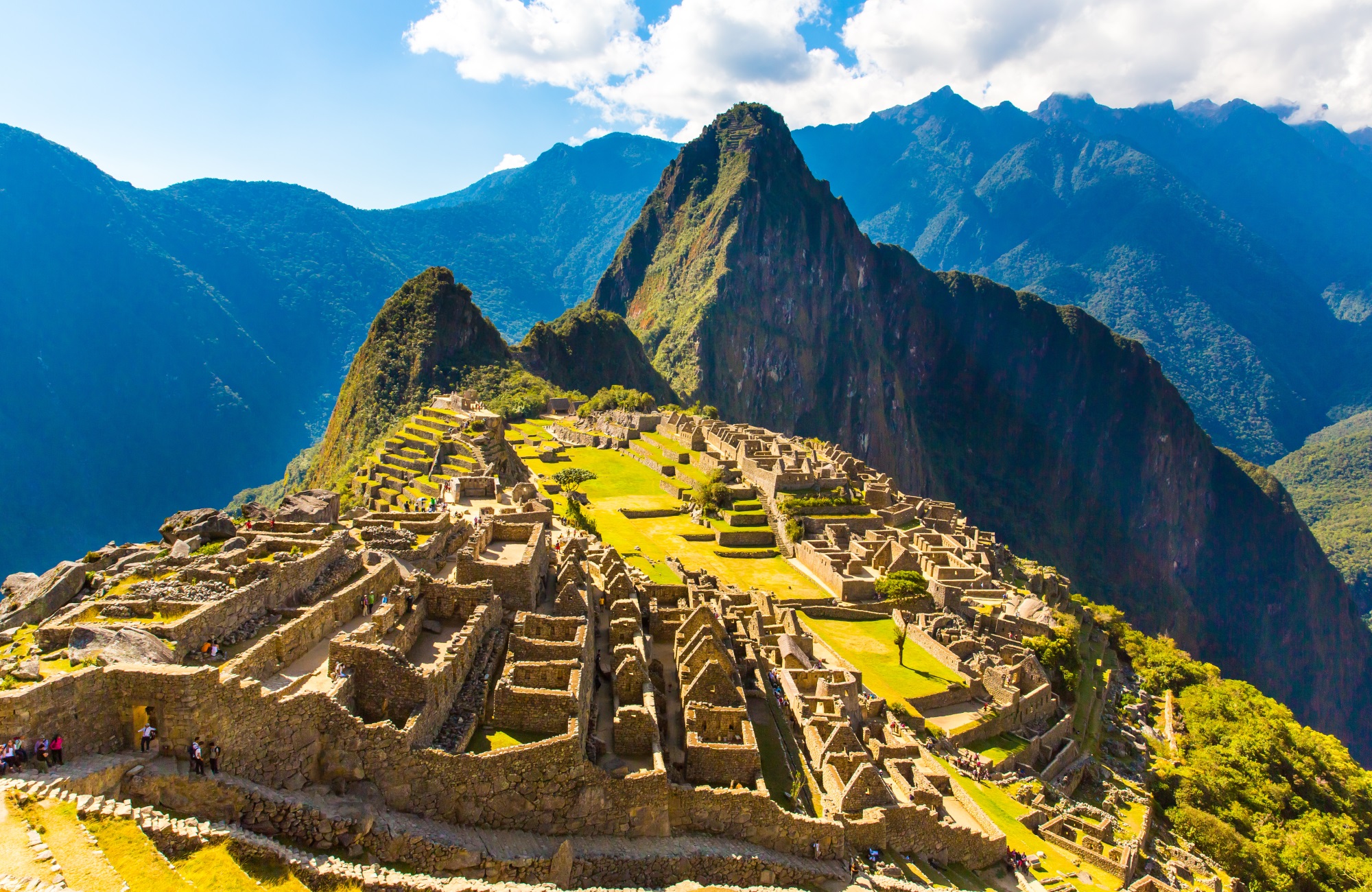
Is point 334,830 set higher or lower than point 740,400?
lower

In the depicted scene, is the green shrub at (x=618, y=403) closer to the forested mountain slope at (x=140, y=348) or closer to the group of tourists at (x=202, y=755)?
the forested mountain slope at (x=140, y=348)

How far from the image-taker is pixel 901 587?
143 feet

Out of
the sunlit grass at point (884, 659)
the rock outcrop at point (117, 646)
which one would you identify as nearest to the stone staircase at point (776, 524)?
the sunlit grass at point (884, 659)

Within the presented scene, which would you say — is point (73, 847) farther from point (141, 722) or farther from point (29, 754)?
point (141, 722)

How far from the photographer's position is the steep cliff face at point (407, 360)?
96.7m

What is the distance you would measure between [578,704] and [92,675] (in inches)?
319

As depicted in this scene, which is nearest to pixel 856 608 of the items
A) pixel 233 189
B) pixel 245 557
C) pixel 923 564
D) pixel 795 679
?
pixel 923 564

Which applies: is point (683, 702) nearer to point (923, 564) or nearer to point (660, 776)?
point (660, 776)

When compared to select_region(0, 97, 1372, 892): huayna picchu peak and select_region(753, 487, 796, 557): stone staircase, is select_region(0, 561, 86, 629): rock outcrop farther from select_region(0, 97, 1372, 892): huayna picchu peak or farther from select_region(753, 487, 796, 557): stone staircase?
select_region(753, 487, 796, 557): stone staircase

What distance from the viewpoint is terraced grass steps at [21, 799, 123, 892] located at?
941 cm

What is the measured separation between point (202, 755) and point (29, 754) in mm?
2088

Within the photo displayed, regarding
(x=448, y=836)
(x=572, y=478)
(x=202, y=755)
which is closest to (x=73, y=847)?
(x=202, y=755)

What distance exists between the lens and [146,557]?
19.0 meters

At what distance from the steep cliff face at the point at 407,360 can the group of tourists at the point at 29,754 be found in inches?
3127
